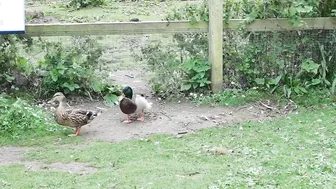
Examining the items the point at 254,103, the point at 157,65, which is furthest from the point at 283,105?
the point at 157,65

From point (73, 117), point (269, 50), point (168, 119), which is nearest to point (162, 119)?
point (168, 119)

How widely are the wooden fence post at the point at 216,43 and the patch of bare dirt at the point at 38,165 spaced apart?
106 inches

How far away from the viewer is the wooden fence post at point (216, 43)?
7880 mm

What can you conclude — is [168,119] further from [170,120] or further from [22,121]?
[22,121]

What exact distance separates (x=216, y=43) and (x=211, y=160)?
2.43m

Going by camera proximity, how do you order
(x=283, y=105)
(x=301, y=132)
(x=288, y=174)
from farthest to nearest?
(x=283, y=105)
(x=301, y=132)
(x=288, y=174)

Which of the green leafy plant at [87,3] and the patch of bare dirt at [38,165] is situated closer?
the patch of bare dirt at [38,165]

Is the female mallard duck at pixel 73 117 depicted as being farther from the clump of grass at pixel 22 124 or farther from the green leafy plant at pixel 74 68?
the green leafy plant at pixel 74 68

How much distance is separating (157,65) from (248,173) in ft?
10.2

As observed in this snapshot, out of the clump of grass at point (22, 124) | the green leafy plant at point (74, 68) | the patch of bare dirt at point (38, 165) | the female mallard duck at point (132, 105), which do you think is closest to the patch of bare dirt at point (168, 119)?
the female mallard duck at point (132, 105)

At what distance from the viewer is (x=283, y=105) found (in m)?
Result: 7.77

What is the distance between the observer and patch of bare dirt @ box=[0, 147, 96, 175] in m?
5.75

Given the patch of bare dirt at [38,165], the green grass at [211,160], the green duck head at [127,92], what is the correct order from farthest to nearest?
the green duck head at [127,92] → the patch of bare dirt at [38,165] → the green grass at [211,160]

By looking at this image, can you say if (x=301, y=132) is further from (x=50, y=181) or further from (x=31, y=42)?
(x=31, y=42)
